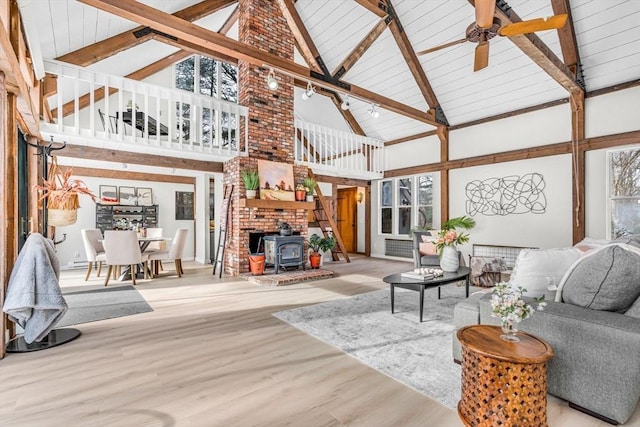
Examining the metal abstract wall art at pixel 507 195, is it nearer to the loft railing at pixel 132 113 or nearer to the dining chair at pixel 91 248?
the loft railing at pixel 132 113

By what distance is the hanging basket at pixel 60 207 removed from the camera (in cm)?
304

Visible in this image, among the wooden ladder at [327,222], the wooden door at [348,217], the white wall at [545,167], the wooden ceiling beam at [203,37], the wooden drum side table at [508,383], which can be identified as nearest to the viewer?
the wooden drum side table at [508,383]

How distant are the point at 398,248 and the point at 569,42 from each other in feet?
18.6

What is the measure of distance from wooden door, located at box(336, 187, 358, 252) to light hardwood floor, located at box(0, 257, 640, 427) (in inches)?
281

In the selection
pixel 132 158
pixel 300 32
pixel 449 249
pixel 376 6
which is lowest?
pixel 449 249

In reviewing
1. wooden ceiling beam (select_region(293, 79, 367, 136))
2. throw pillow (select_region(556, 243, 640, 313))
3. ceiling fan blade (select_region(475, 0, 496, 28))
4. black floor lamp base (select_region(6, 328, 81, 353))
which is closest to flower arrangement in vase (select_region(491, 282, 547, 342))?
throw pillow (select_region(556, 243, 640, 313))

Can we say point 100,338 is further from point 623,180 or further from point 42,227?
point 623,180

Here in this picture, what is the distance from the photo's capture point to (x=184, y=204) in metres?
9.12

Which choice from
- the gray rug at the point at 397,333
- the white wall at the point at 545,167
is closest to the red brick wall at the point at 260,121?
the gray rug at the point at 397,333

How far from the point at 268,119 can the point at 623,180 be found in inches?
258

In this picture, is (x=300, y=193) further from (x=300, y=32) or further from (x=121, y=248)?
(x=121, y=248)

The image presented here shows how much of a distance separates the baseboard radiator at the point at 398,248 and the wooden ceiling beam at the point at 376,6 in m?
5.45

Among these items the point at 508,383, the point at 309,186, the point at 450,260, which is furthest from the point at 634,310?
the point at 309,186

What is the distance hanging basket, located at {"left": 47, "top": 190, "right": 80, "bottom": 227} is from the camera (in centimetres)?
304
